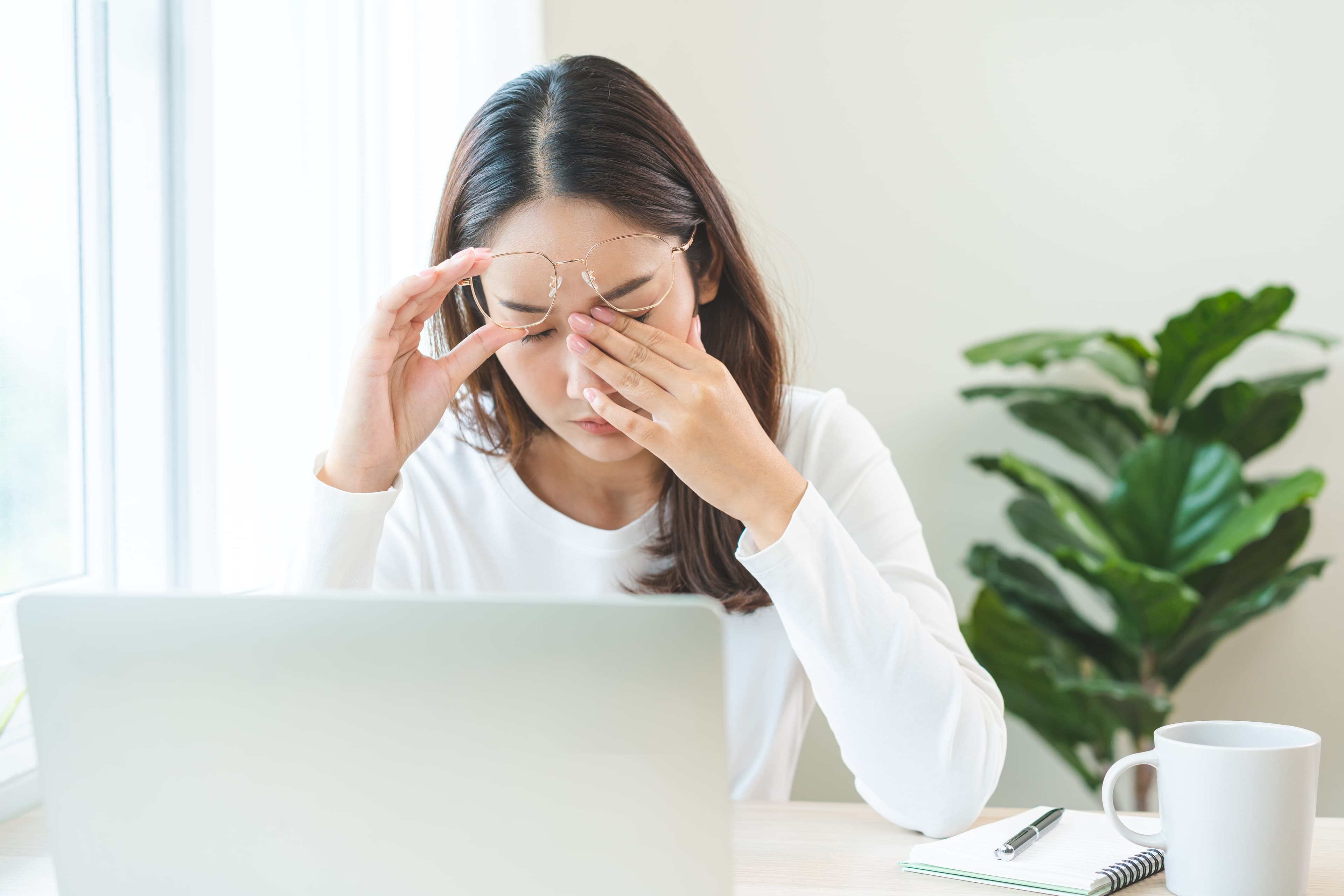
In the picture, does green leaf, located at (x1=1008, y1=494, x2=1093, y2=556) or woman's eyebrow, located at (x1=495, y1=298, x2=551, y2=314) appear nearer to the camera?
woman's eyebrow, located at (x1=495, y1=298, x2=551, y2=314)

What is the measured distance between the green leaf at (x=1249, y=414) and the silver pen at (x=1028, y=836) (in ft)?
4.69

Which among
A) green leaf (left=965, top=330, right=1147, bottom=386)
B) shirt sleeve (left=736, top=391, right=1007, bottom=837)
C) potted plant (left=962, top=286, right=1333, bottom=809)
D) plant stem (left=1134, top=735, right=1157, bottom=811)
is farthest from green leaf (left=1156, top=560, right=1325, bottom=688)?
shirt sleeve (left=736, top=391, right=1007, bottom=837)

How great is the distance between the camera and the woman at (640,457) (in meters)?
0.88

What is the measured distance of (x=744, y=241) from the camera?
1157mm

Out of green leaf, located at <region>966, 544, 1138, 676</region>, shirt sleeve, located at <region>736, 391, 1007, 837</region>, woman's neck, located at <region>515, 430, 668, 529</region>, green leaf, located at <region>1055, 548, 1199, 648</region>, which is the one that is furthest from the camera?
green leaf, located at <region>966, 544, 1138, 676</region>

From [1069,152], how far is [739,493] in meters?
1.75

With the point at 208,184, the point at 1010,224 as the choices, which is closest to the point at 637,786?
the point at 208,184

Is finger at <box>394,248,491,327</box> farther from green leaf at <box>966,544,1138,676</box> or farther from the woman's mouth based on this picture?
green leaf at <box>966,544,1138,676</box>

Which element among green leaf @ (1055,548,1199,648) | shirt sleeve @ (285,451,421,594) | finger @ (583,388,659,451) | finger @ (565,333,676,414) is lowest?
green leaf @ (1055,548,1199,648)

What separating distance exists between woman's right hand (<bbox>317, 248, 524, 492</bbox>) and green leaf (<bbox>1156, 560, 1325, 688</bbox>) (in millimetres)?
1561

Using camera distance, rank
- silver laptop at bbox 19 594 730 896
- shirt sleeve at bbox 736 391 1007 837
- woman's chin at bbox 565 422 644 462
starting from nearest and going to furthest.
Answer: silver laptop at bbox 19 594 730 896 < shirt sleeve at bbox 736 391 1007 837 < woman's chin at bbox 565 422 644 462

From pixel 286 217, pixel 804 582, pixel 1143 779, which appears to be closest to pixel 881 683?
pixel 804 582

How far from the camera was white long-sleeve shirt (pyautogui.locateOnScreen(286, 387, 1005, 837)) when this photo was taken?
2.82 feet

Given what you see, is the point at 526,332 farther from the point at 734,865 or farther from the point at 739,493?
the point at 734,865
